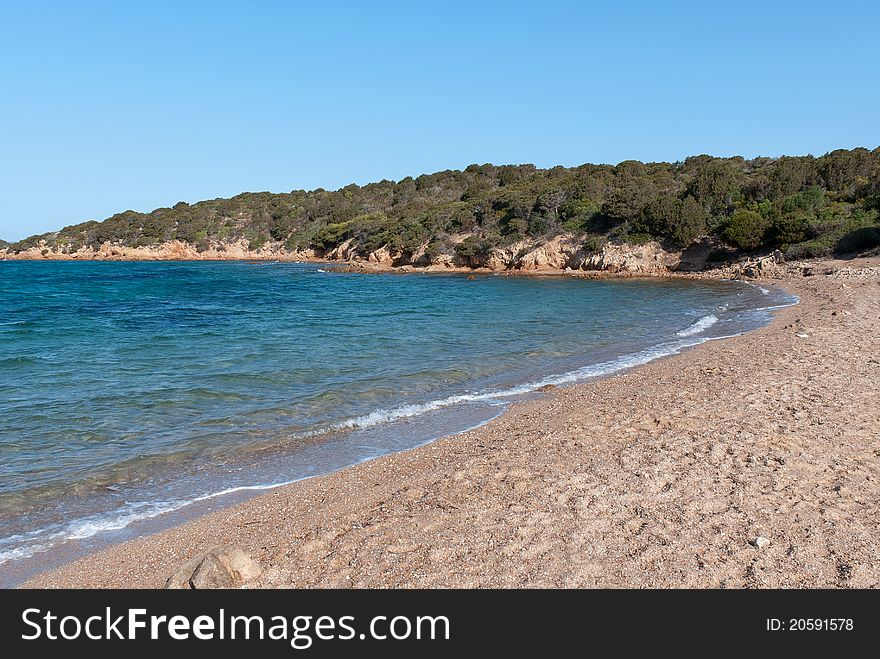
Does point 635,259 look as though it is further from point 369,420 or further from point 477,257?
point 369,420

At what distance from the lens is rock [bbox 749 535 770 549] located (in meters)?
4.96

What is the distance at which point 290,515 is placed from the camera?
6.43 m

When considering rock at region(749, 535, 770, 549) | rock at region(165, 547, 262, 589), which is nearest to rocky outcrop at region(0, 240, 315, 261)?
rock at region(165, 547, 262, 589)

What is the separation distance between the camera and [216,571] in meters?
4.83

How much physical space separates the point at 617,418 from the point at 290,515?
5.16 metres

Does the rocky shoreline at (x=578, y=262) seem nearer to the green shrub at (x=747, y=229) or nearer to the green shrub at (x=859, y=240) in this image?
the green shrub at (x=747, y=229)

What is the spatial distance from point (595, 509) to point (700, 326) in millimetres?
15408

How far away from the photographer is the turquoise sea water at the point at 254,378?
7.69 m

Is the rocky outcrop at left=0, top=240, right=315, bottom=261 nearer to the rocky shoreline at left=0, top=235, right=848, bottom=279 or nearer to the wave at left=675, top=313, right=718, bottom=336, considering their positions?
the rocky shoreline at left=0, top=235, right=848, bottom=279

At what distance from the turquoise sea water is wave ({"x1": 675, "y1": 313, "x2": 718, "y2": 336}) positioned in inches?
5.9

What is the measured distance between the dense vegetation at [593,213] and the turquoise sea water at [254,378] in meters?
12.3

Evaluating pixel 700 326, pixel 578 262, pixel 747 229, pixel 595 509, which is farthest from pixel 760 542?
pixel 578 262

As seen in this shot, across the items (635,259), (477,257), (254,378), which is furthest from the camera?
(477,257)

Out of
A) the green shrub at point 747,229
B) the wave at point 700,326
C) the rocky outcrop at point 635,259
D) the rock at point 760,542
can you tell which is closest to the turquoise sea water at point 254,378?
the wave at point 700,326
